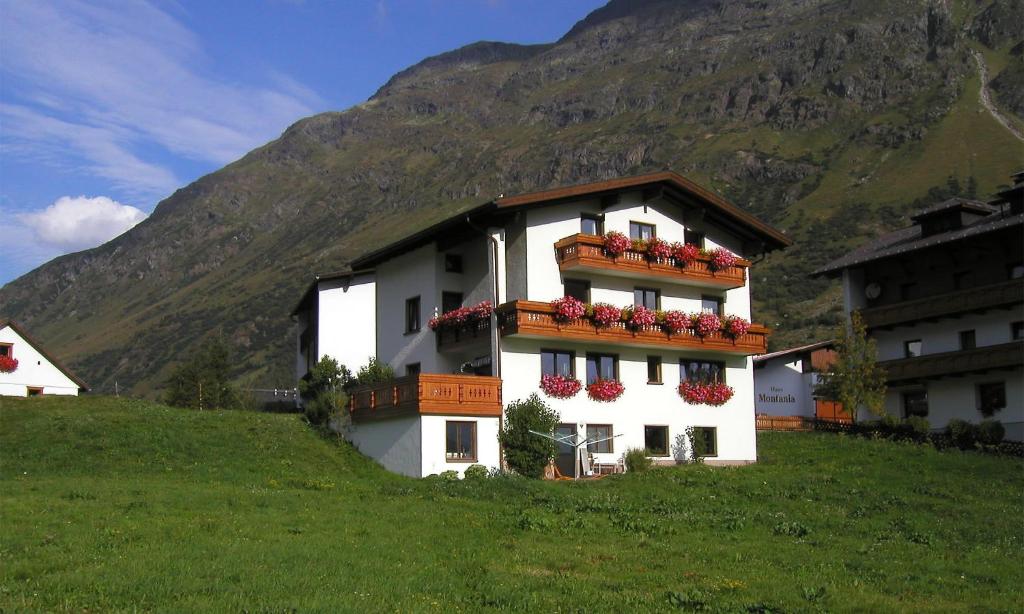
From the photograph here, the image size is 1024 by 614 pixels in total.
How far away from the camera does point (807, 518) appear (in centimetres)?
2394

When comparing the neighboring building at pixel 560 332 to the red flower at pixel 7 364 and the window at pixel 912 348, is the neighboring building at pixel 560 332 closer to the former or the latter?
the window at pixel 912 348

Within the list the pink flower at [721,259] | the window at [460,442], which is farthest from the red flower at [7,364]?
the pink flower at [721,259]

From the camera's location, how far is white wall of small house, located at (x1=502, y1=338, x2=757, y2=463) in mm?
35781

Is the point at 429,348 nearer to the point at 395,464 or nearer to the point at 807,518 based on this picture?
the point at 395,464

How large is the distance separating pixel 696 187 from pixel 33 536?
92.4ft

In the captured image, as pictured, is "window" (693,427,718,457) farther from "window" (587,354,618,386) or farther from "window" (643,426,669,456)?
"window" (587,354,618,386)

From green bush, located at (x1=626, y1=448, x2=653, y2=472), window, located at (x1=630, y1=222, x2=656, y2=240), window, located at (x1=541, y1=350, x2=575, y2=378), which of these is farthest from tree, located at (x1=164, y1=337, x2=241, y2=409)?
green bush, located at (x1=626, y1=448, x2=653, y2=472)

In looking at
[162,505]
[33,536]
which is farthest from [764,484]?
[33,536]

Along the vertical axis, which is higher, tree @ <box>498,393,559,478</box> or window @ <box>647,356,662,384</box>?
window @ <box>647,356,662,384</box>

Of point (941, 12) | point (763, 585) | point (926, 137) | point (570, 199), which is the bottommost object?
point (763, 585)

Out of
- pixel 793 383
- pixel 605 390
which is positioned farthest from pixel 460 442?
pixel 793 383

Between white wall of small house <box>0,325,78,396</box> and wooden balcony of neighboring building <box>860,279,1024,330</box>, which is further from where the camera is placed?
white wall of small house <box>0,325,78,396</box>

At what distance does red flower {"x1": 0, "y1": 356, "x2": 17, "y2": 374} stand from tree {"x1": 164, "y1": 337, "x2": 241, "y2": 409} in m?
8.06

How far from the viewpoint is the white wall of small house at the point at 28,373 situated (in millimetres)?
56969
